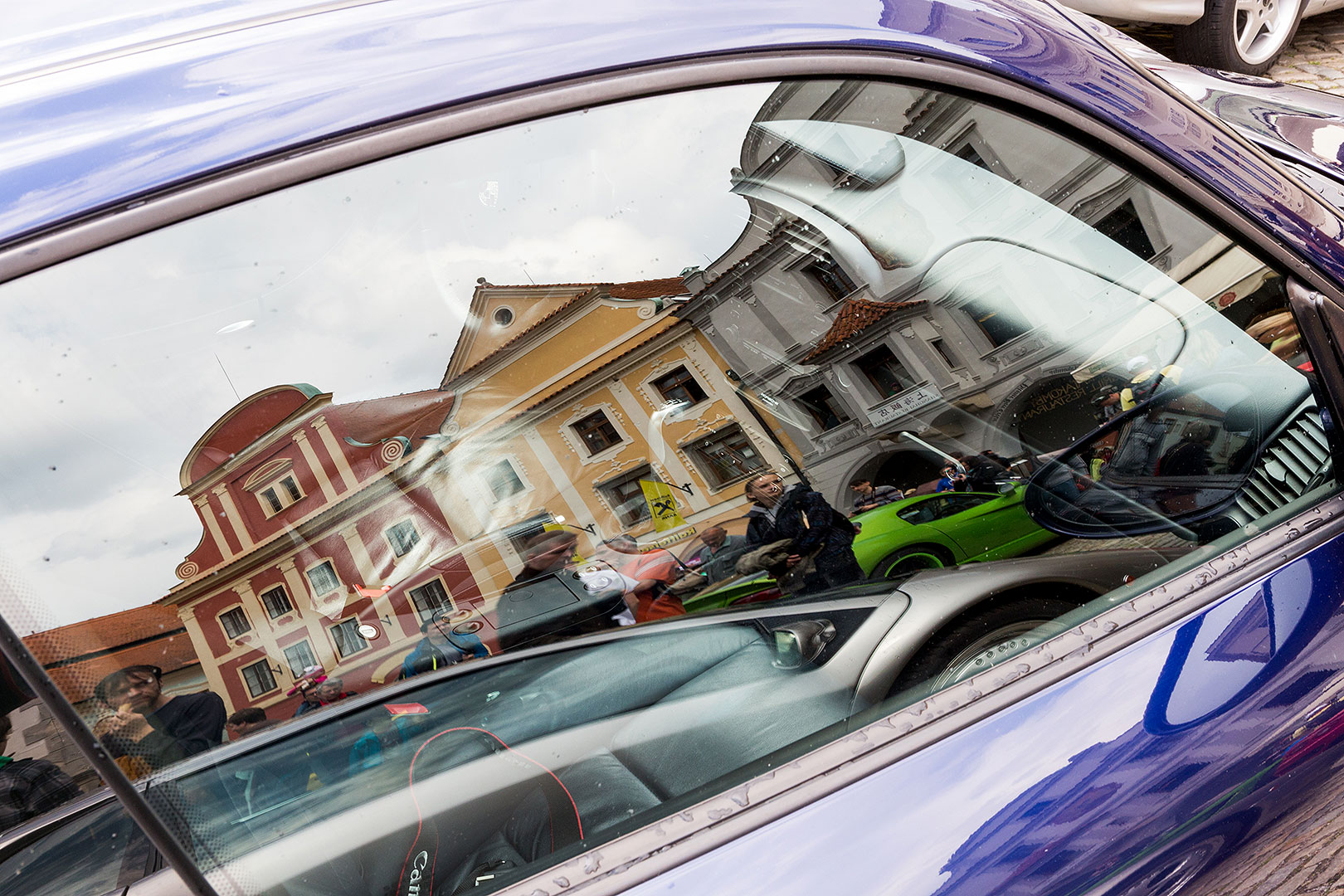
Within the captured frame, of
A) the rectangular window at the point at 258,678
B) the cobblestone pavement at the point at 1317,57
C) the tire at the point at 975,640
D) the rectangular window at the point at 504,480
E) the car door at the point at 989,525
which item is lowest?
the tire at the point at 975,640

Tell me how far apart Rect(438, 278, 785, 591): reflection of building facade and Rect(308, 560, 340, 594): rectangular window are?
213 mm

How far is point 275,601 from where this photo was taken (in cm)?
→ 128

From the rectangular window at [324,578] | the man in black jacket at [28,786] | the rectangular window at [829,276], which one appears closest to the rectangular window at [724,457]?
the rectangular window at [829,276]

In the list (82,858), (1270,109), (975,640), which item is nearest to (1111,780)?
(975,640)

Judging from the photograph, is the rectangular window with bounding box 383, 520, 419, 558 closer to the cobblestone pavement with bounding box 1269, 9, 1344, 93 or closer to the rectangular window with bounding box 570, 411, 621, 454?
the rectangular window with bounding box 570, 411, 621, 454

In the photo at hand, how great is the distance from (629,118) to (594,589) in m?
0.80

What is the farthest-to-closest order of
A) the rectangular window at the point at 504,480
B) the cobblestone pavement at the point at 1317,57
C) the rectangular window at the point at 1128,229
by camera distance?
1. the cobblestone pavement at the point at 1317,57
2. the rectangular window at the point at 1128,229
3. the rectangular window at the point at 504,480

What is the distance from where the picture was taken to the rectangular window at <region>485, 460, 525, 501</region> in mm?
1442

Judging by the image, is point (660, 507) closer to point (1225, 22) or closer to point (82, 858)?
point (82, 858)

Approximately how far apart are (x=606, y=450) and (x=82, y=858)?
3.61ft

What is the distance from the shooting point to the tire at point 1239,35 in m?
5.19

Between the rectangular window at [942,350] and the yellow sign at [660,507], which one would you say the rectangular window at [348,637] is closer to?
the yellow sign at [660,507]

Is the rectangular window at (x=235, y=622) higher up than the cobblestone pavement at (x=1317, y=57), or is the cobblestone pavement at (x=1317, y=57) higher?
the cobblestone pavement at (x=1317, y=57)

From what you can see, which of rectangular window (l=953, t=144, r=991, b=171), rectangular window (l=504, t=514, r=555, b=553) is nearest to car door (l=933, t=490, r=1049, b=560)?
rectangular window (l=953, t=144, r=991, b=171)
